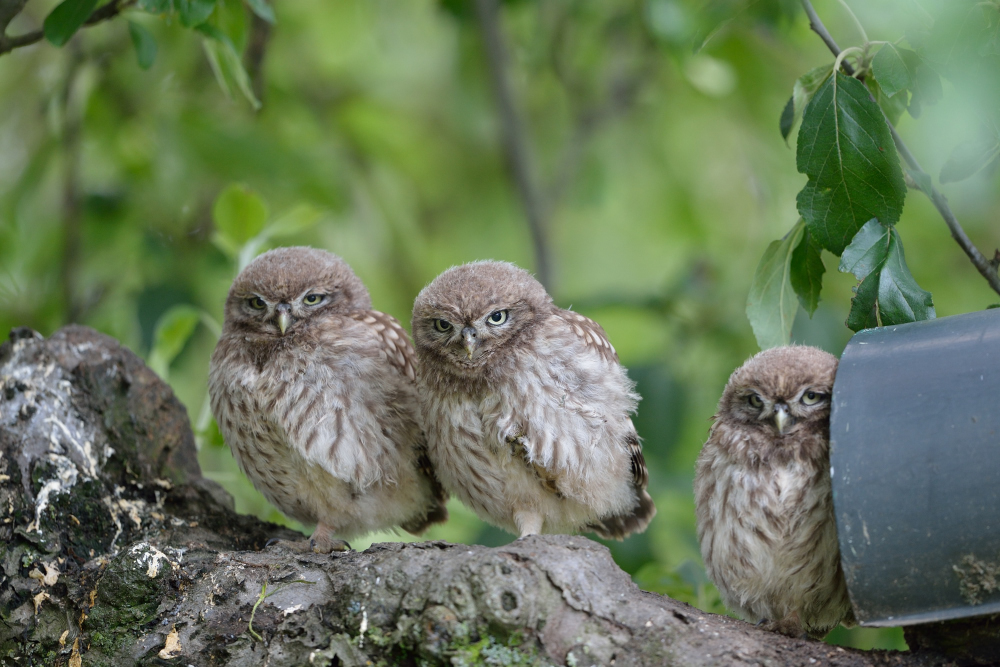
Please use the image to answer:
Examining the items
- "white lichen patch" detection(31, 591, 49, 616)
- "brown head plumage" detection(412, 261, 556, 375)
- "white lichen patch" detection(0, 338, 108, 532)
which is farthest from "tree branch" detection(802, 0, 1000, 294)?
"white lichen patch" detection(31, 591, 49, 616)

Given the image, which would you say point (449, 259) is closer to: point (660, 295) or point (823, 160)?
point (660, 295)

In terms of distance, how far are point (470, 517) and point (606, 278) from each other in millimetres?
3060

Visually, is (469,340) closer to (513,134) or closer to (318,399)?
(318,399)

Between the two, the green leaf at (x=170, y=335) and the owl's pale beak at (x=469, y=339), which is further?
the green leaf at (x=170, y=335)

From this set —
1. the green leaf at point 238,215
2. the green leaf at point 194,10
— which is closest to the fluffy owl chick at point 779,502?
the green leaf at point 194,10

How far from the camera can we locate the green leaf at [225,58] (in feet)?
10.8

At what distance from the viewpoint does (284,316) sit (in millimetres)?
3531

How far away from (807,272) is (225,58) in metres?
2.16

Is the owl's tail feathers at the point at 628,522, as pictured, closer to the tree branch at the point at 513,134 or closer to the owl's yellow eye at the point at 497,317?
the owl's yellow eye at the point at 497,317

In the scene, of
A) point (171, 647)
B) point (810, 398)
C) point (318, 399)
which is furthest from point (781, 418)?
point (171, 647)

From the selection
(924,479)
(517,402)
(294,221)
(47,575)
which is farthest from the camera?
(294,221)

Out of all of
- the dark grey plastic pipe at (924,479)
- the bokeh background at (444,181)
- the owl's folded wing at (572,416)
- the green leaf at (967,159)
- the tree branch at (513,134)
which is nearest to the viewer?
the dark grey plastic pipe at (924,479)

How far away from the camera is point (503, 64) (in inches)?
244

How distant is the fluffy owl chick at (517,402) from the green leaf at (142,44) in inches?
51.9
